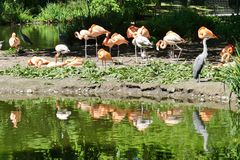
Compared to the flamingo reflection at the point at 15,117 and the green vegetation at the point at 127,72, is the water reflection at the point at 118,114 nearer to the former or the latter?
the flamingo reflection at the point at 15,117

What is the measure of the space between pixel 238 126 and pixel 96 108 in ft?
11.3

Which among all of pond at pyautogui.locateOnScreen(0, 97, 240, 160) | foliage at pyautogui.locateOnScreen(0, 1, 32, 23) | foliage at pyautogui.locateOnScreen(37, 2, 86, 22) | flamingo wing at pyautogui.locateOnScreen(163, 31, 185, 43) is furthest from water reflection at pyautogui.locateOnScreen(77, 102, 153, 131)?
foliage at pyautogui.locateOnScreen(0, 1, 32, 23)

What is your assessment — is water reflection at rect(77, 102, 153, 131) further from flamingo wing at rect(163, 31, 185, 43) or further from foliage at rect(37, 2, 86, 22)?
foliage at rect(37, 2, 86, 22)

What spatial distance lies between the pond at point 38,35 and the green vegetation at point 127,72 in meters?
7.58

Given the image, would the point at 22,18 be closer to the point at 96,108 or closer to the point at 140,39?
the point at 140,39

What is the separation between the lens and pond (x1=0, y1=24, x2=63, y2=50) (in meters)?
25.4

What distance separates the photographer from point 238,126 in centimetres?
1126

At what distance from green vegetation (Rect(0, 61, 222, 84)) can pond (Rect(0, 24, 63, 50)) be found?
7.58 meters

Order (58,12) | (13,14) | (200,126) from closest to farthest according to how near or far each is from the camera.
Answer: (200,126), (58,12), (13,14)

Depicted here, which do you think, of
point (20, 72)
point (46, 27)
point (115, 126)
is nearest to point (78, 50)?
point (20, 72)

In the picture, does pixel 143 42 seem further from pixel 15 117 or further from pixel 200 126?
pixel 200 126

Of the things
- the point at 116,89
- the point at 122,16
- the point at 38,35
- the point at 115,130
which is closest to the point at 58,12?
the point at 38,35

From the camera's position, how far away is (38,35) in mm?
30656

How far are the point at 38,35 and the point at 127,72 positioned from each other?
15153mm
